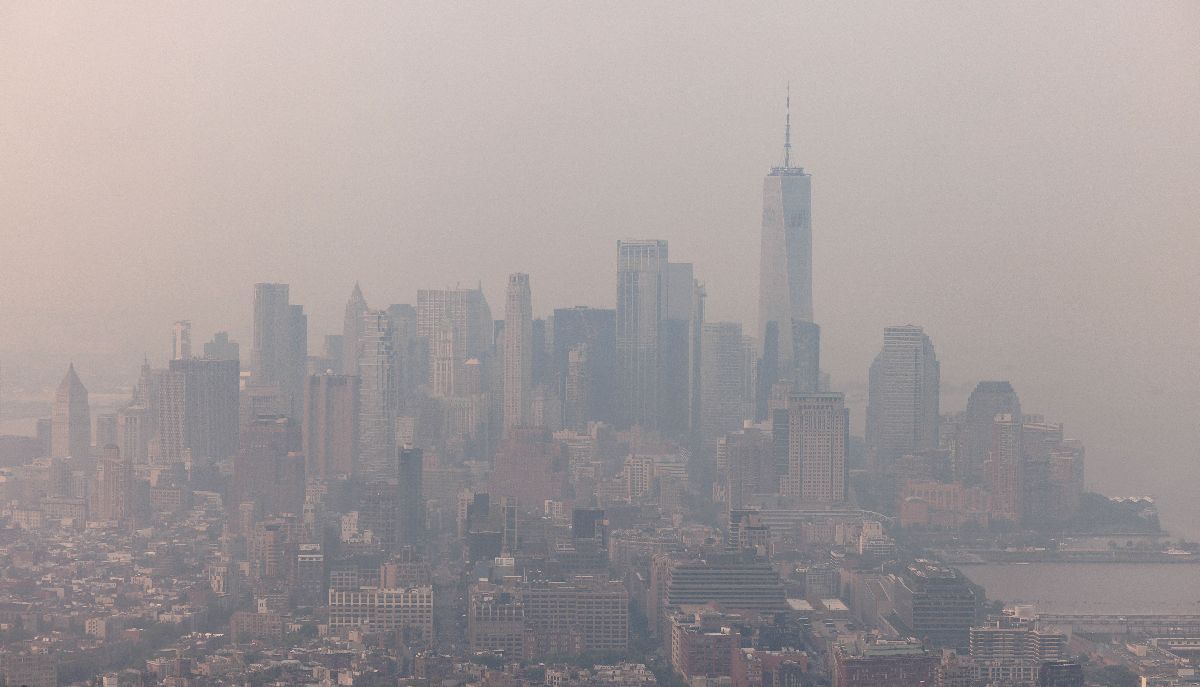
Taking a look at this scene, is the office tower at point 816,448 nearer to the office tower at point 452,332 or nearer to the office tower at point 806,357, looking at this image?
the office tower at point 806,357

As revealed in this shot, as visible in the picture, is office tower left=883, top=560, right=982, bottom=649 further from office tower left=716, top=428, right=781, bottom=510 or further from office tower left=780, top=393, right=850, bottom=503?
office tower left=780, top=393, right=850, bottom=503

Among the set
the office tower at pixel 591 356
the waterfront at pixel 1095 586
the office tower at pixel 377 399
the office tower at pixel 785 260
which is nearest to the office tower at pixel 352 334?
the office tower at pixel 377 399

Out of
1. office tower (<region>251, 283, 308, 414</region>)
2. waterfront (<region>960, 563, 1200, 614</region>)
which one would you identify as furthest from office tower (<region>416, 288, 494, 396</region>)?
waterfront (<region>960, 563, 1200, 614</region>)

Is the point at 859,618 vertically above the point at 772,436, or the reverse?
the point at 772,436

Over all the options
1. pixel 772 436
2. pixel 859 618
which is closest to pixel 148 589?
pixel 859 618

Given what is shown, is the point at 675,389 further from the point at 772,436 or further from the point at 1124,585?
the point at 1124,585
